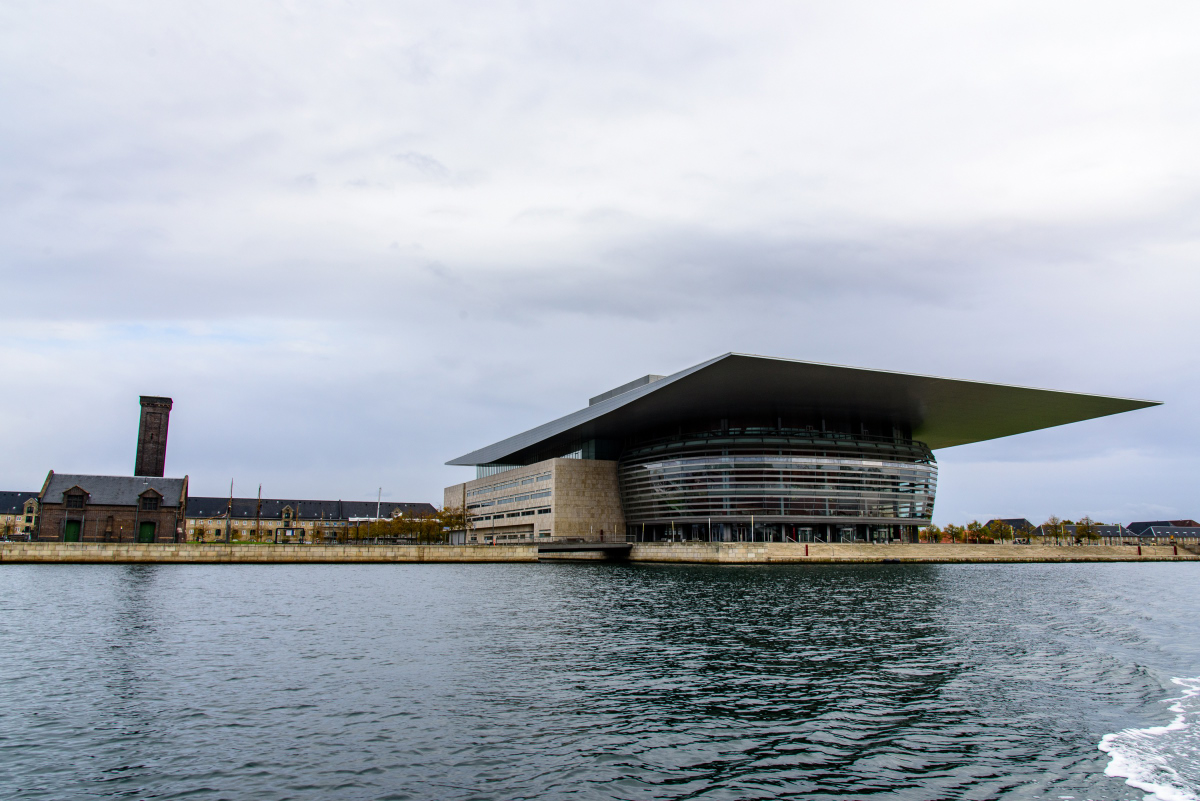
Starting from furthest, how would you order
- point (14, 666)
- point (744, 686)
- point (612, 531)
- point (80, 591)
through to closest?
point (612, 531) < point (80, 591) < point (14, 666) < point (744, 686)

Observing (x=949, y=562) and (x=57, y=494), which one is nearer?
(x=57, y=494)

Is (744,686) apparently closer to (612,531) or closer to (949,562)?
(949,562)

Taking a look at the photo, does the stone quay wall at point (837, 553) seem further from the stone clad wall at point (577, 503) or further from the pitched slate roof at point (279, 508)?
the pitched slate roof at point (279, 508)

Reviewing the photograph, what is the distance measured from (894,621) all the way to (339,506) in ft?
422

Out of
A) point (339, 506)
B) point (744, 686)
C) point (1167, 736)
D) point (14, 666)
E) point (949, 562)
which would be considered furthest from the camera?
point (339, 506)

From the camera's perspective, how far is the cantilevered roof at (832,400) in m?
58.0

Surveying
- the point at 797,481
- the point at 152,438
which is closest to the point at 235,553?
the point at 152,438

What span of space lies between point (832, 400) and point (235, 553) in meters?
49.2

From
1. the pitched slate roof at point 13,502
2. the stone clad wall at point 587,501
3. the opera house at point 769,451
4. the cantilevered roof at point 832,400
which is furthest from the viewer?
the pitched slate roof at point 13,502

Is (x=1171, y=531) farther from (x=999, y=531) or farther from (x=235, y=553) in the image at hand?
(x=235, y=553)

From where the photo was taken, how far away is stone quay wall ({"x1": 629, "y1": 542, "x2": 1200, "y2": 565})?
64.4 meters

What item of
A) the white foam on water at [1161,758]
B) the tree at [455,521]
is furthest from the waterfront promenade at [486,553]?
the white foam on water at [1161,758]

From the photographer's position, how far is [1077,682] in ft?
47.9

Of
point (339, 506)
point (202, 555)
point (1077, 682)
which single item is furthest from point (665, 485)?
point (339, 506)
